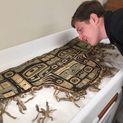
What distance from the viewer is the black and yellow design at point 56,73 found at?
2.60 feet

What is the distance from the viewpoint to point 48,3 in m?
1.07

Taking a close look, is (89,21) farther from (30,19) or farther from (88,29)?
(30,19)

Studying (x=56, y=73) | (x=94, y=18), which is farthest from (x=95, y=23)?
(x=56, y=73)

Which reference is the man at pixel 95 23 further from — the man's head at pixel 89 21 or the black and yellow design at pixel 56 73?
the black and yellow design at pixel 56 73

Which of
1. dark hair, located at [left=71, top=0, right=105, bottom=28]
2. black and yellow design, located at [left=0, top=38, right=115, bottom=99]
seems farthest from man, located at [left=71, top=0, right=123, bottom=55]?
black and yellow design, located at [left=0, top=38, right=115, bottom=99]

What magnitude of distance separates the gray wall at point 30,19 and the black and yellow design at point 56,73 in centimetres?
12

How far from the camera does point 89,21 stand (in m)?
0.92

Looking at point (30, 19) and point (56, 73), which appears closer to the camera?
point (56, 73)

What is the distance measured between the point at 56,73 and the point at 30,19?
29cm

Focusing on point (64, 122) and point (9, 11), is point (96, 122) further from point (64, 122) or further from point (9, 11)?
point (9, 11)

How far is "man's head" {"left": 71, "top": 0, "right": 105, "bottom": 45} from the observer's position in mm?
916

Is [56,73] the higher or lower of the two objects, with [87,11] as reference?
lower

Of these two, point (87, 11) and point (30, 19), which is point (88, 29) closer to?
point (87, 11)

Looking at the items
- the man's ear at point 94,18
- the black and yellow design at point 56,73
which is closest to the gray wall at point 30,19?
the black and yellow design at point 56,73
